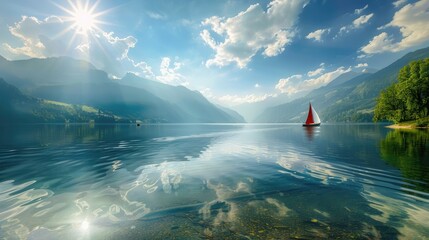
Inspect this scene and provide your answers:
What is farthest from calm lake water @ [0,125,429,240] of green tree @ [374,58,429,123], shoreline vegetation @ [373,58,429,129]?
green tree @ [374,58,429,123]

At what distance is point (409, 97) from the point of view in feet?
317

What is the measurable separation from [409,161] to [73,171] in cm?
4125

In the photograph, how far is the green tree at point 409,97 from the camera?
96000 millimetres

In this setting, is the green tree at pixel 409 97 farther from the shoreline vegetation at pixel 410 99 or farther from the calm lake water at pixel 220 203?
the calm lake water at pixel 220 203

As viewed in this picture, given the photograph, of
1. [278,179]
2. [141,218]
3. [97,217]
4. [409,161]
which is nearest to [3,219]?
[97,217]

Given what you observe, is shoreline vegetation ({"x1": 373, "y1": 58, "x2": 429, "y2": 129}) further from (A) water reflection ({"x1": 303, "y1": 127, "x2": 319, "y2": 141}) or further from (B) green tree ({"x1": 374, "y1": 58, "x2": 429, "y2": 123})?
(A) water reflection ({"x1": 303, "y1": 127, "x2": 319, "y2": 141})

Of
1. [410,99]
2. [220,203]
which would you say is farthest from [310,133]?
[220,203]

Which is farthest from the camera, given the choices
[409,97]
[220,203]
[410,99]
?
[409,97]

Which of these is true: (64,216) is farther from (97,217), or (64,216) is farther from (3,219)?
(3,219)

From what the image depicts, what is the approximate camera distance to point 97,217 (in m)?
12.0

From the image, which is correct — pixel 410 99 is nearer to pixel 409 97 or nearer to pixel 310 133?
pixel 409 97

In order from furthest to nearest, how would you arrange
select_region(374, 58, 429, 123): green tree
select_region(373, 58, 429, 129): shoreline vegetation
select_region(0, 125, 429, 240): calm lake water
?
1. select_region(374, 58, 429, 123): green tree
2. select_region(373, 58, 429, 129): shoreline vegetation
3. select_region(0, 125, 429, 240): calm lake water

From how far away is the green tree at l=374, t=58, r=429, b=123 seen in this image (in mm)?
96000

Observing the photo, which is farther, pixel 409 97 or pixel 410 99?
pixel 409 97
